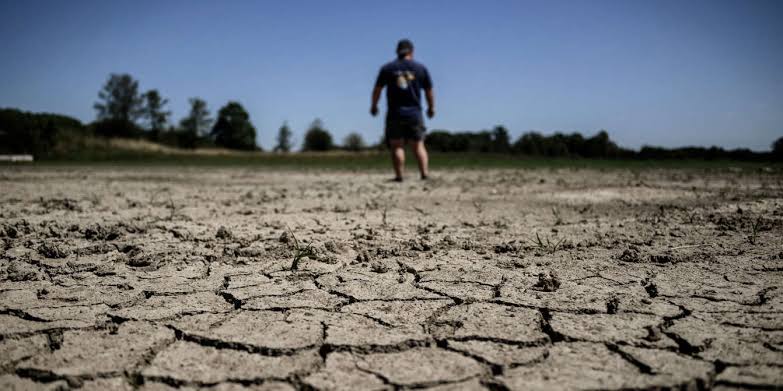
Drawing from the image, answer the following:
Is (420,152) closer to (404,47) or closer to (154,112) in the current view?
(404,47)

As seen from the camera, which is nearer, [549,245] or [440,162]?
[549,245]

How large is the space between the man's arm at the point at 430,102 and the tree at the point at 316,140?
50.3 meters

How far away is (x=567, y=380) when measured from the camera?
3.68 ft

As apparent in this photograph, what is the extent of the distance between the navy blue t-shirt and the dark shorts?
50mm

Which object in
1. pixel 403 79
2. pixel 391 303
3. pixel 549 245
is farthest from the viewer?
pixel 403 79

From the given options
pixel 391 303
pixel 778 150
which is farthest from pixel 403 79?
pixel 778 150

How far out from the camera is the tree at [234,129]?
6184 cm

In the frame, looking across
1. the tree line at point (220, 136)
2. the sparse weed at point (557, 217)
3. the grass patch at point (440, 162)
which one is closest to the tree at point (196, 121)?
the tree line at point (220, 136)

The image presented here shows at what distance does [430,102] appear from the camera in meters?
6.59

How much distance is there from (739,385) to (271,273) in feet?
5.15

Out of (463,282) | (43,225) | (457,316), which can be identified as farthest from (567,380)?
(43,225)

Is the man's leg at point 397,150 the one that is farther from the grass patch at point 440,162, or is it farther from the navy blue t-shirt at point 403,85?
the grass patch at point 440,162

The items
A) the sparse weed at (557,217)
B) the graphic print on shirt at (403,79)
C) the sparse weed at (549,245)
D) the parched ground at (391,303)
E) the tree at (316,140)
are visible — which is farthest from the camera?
the tree at (316,140)

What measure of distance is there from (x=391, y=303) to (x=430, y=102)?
5191mm
